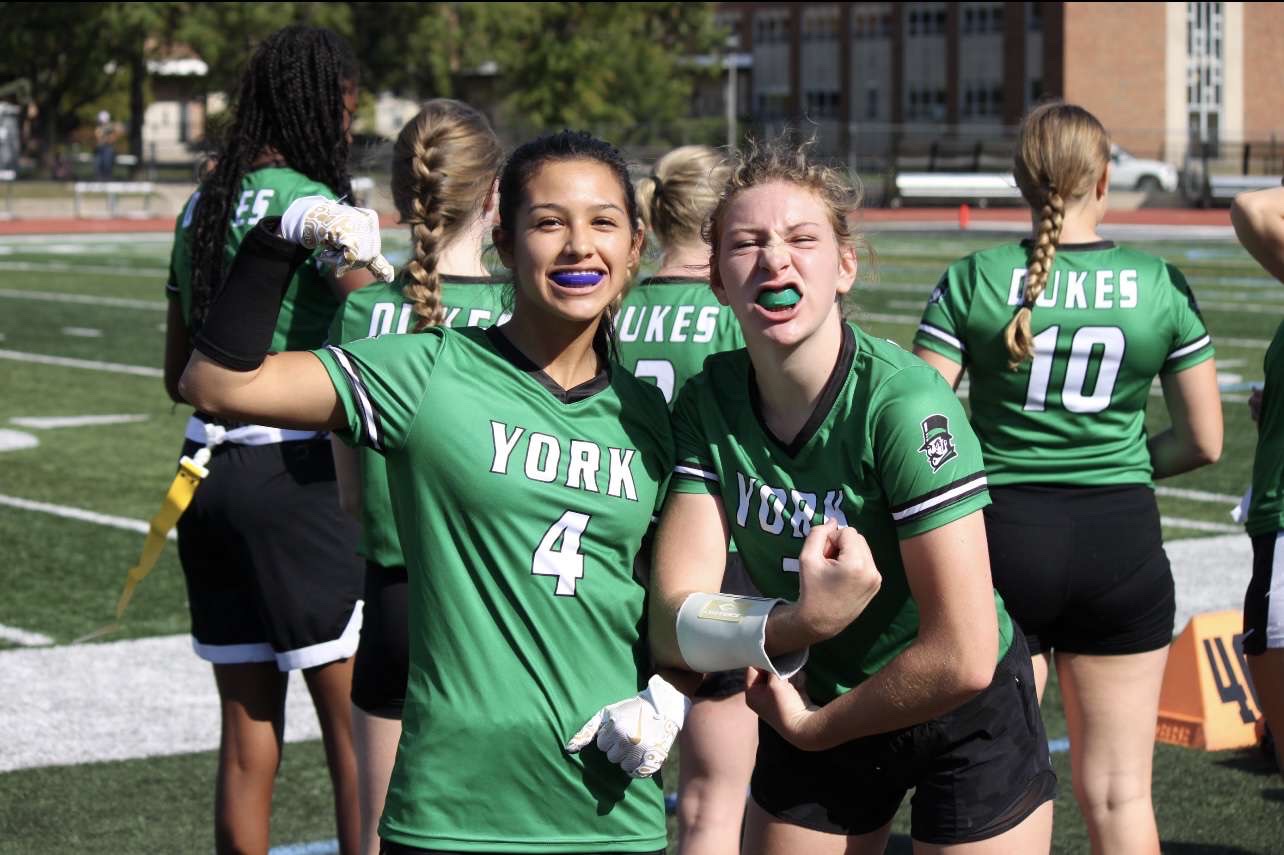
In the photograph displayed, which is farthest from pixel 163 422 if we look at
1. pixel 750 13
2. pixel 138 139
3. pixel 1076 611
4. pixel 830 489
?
pixel 750 13

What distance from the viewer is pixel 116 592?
811 cm

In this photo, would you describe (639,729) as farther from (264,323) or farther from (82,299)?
(82,299)

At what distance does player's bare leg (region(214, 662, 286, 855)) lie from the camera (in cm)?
433

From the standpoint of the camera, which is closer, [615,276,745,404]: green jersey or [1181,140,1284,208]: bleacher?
[615,276,745,404]: green jersey

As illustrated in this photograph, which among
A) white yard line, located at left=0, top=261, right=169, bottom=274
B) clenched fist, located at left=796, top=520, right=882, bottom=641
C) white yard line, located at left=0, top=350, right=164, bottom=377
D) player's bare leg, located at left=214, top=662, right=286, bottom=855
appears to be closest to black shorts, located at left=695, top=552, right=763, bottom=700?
player's bare leg, located at left=214, top=662, right=286, bottom=855

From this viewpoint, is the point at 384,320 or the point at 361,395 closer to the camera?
the point at 361,395

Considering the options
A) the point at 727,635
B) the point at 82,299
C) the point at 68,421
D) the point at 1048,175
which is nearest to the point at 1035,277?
the point at 1048,175

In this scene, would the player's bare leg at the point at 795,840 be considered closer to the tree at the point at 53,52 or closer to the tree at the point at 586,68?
the tree at the point at 586,68

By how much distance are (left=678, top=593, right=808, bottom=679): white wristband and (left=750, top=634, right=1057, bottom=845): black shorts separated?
39cm

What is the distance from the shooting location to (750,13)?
275 ft

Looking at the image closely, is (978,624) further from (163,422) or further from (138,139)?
(138,139)

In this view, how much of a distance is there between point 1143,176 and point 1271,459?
46.6 m

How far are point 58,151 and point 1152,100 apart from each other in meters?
38.3

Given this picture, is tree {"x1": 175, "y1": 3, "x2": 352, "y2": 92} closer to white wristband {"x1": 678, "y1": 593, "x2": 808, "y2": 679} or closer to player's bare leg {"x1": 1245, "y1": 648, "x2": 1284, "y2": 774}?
Result: player's bare leg {"x1": 1245, "y1": 648, "x2": 1284, "y2": 774}
